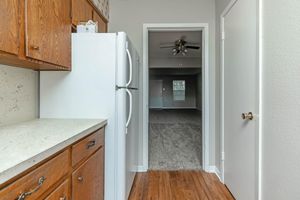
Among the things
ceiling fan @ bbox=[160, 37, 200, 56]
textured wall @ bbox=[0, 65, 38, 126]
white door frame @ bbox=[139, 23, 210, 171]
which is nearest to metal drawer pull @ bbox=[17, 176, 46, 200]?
textured wall @ bbox=[0, 65, 38, 126]

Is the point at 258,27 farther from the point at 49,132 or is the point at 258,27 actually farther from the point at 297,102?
the point at 49,132

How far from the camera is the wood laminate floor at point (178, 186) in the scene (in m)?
2.47

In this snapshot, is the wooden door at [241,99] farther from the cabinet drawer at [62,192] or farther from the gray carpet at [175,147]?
the cabinet drawer at [62,192]

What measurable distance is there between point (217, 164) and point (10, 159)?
2.75m

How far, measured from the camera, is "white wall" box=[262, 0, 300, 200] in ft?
4.22

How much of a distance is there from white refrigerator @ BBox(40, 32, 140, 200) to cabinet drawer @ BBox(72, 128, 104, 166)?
0.17 metres

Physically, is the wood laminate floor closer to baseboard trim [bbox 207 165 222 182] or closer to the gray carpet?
baseboard trim [bbox 207 165 222 182]

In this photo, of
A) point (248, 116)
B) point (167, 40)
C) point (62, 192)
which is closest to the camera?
point (62, 192)

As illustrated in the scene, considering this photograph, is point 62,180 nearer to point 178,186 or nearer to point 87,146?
point 87,146

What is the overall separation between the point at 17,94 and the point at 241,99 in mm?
1905

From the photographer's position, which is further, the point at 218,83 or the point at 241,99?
the point at 218,83

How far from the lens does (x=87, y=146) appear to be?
151 cm

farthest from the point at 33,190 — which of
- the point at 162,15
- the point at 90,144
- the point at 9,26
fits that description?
the point at 162,15

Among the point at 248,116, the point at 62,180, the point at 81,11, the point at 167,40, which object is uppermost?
the point at 167,40
